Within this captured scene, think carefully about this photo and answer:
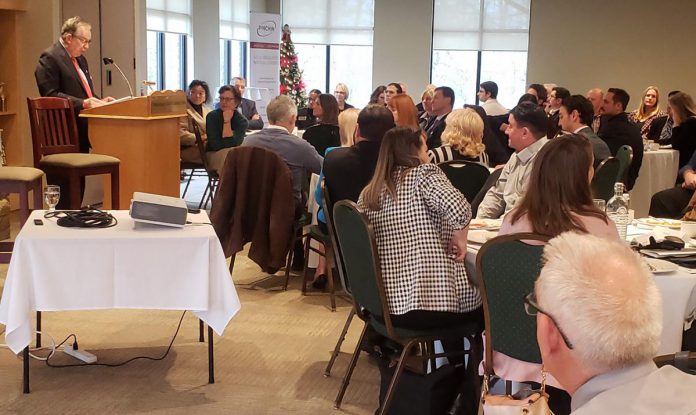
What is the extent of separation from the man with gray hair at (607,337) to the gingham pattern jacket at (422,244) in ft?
6.13

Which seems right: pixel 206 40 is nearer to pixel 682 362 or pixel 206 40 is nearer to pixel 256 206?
pixel 256 206

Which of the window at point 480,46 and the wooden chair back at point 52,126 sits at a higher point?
the window at point 480,46

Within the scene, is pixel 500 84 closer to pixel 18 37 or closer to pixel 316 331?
pixel 18 37

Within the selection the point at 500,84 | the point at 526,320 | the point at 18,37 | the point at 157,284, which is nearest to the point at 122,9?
the point at 18,37

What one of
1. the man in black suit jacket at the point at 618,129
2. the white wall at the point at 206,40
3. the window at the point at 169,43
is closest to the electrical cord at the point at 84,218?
the man in black suit jacket at the point at 618,129

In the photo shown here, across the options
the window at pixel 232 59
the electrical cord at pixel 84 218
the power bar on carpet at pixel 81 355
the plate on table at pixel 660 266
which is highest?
the window at pixel 232 59

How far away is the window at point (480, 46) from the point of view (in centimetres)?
1645

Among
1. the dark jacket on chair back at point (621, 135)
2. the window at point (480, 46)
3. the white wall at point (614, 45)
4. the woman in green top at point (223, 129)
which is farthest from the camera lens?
the window at point (480, 46)

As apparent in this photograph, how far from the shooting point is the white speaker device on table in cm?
380

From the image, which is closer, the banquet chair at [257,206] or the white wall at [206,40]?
the banquet chair at [257,206]

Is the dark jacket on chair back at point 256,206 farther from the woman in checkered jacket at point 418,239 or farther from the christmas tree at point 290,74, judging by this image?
the christmas tree at point 290,74

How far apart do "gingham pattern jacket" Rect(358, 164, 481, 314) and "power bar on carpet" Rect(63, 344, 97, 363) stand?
5.43 ft

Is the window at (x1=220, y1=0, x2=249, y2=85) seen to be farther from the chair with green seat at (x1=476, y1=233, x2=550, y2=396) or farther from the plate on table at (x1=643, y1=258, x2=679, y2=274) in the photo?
the chair with green seat at (x1=476, y1=233, x2=550, y2=396)

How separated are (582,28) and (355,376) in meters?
13.0
